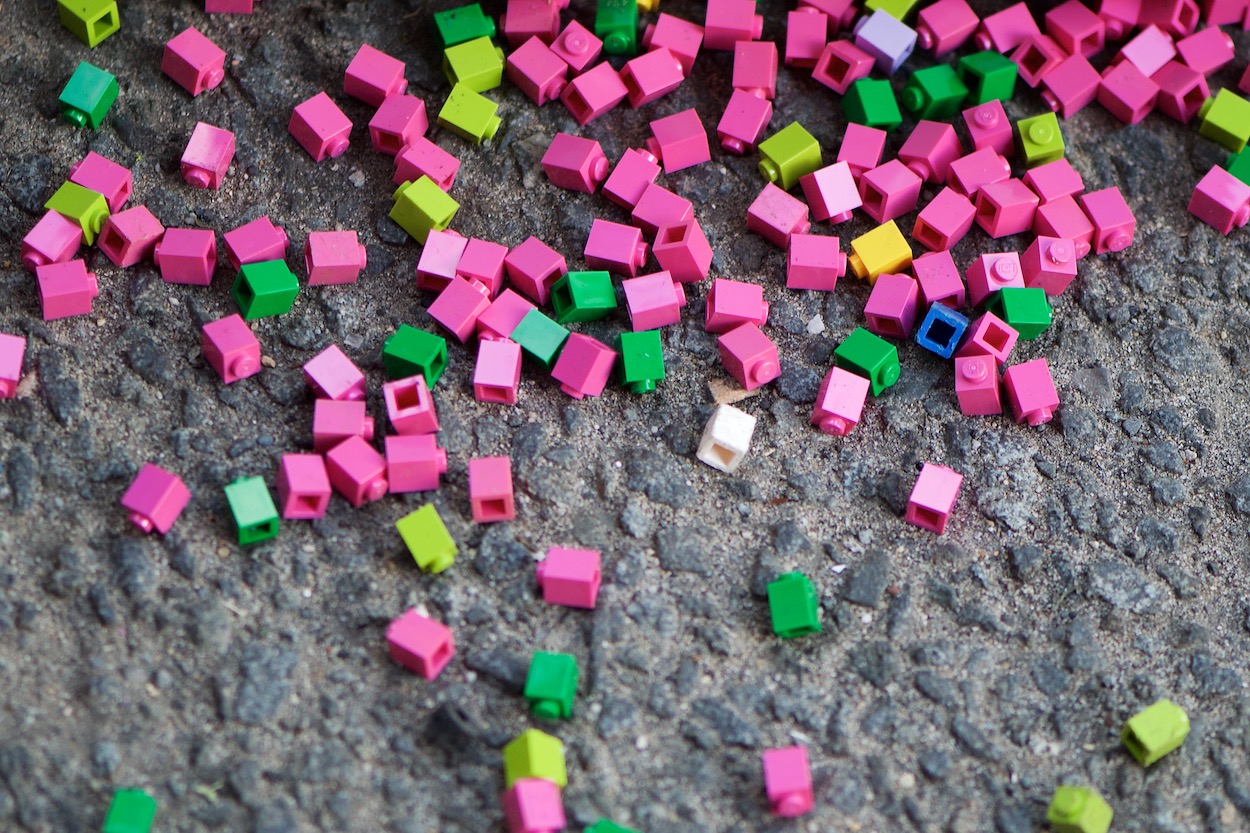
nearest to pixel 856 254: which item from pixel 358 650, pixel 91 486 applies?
pixel 358 650

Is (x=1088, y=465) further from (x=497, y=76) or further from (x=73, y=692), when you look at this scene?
(x=73, y=692)

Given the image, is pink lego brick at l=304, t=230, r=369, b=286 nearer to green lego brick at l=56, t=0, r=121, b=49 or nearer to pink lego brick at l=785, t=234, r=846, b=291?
green lego brick at l=56, t=0, r=121, b=49

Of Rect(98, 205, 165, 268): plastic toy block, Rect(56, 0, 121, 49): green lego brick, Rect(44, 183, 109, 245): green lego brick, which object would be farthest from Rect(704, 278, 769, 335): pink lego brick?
Rect(56, 0, 121, 49): green lego brick

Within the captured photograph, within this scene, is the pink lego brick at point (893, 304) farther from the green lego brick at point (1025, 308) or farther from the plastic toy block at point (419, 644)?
the plastic toy block at point (419, 644)

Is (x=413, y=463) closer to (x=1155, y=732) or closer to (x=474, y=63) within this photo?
(x=474, y=63)

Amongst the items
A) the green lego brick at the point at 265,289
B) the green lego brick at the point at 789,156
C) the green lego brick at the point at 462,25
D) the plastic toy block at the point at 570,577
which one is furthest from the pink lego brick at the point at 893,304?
the green lego brick at the point at 265,289
